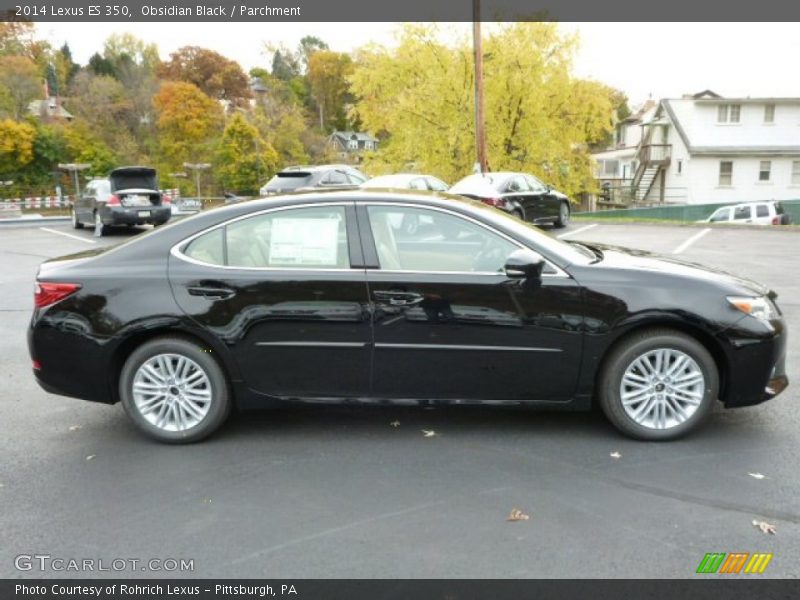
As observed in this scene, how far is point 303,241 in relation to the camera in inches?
181

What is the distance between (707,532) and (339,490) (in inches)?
A: 73.6

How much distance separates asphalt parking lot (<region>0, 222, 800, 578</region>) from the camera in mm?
3244

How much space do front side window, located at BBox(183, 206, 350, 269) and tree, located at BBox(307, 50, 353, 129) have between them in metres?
79.2

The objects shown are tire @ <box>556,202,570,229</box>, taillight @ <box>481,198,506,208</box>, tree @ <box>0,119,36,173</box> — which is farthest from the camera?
tree @ <box>0,119,36,173</box>

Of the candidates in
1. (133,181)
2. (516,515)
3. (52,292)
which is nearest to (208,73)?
(133,181)

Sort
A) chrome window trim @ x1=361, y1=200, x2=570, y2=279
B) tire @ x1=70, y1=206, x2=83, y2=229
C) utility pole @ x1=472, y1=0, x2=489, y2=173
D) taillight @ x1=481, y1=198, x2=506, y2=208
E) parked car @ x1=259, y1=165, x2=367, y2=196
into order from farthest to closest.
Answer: utility pole @ x1=472, y1=0, x2=489, y2=173, tire @ x1=70, y1=206, x2=83, y2=229, parked car @ x1=259, y1=165, x2=367, y2=196, taillight @ x1=481, y1=198, x2=506, y2=208, chrome window trim @ x1=361, y1=200, x2=570, y2=279

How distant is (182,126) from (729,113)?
33188 mm

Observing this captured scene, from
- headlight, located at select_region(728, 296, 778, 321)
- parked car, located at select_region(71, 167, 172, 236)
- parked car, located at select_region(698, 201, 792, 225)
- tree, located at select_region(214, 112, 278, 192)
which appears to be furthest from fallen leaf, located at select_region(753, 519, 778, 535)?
tree, located at select_region(214, 112, 278, 192)

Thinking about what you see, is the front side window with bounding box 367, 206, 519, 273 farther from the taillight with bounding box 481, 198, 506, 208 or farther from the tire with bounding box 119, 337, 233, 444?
the taillight with bounding box 481, 198, 506, 208

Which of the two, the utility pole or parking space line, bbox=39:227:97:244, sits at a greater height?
the utility pole

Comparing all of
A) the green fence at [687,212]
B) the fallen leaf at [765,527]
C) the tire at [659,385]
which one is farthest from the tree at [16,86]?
the fallen leaf at [765,527]

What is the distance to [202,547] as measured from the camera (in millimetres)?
3348
